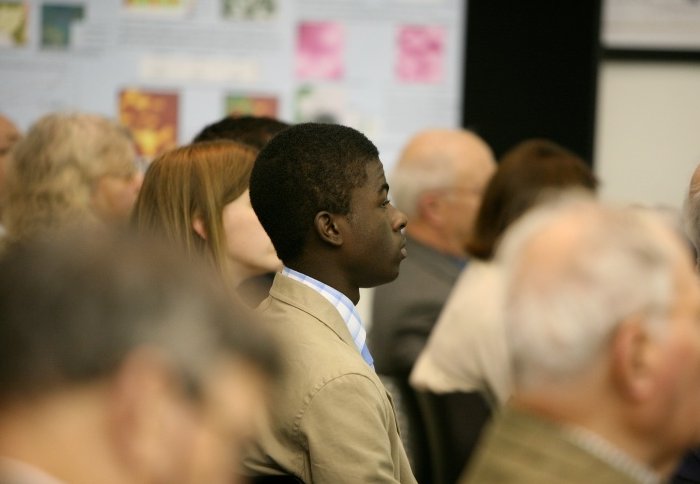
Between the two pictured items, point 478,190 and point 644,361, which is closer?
point 644,361

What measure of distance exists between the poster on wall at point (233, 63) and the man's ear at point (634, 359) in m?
4.34

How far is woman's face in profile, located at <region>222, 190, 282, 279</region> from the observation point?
2.59 metres

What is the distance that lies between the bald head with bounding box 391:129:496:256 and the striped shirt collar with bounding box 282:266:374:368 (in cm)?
198

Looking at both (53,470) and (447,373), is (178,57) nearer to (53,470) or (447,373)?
(447,373)

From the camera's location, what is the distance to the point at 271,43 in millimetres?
5551

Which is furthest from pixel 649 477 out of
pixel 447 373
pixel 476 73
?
pixel 476 73

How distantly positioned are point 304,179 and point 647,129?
13.1 ft

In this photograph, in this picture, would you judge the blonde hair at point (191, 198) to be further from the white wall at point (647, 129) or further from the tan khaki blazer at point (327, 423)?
the white wall at point (647, 129)

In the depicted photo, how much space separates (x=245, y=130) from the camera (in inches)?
124

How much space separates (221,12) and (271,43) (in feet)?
0.91

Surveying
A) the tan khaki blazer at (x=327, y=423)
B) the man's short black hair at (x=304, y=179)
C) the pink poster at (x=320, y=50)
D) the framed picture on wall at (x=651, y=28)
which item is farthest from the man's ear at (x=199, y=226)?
the framed picture on wall at (x=651, y=28)

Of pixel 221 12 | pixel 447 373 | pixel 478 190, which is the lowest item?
pixel 447 373

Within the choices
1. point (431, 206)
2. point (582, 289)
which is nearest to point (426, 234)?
point (431, 206)

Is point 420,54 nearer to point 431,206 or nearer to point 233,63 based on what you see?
point 233,63
